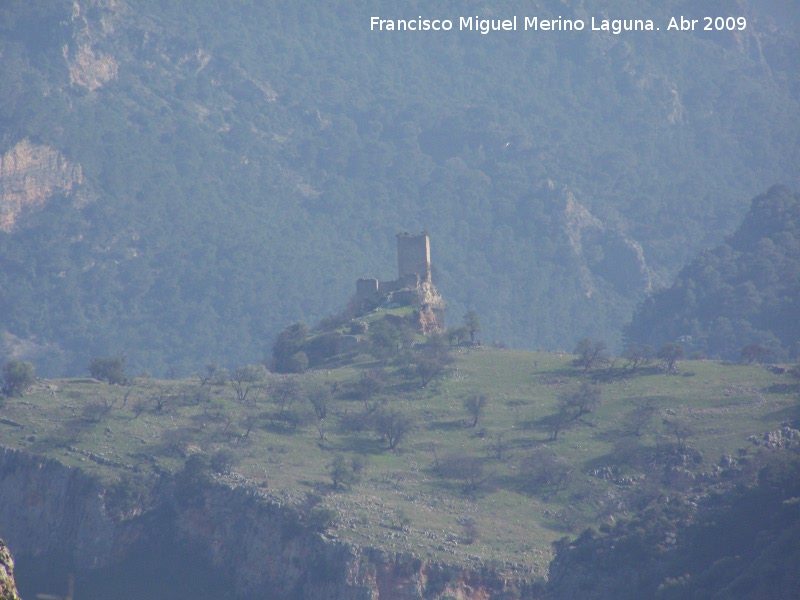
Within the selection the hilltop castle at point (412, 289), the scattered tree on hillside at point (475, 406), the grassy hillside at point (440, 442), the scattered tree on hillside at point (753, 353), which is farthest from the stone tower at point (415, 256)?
the scattered tree on hillside at point (753, 353)

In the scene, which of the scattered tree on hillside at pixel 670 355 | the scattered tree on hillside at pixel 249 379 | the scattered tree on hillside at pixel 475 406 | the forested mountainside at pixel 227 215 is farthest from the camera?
the forested mountainside at pixel 227 215

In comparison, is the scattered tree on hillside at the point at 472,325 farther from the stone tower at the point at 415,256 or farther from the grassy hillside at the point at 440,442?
the grassy hillside at the point at 440,442

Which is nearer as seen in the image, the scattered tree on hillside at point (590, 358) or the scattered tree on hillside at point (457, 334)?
the scattered tree on hillside at point (590, 358)

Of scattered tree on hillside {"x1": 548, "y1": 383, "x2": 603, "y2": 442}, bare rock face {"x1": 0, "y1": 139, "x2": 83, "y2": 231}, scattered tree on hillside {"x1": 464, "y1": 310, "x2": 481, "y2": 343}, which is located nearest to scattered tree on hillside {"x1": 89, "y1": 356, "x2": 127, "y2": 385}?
scattered tree on hillside {"x1": 464, "y1": 310, "x2": 481, "y2": 343}

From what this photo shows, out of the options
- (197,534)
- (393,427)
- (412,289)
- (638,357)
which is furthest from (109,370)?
(638,357)

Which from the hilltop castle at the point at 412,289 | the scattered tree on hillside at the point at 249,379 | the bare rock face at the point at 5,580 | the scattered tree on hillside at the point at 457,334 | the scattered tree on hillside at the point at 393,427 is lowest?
the bare rock face at the point at 5,580

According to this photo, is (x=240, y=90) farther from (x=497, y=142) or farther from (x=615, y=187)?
(x=615, y=187)
